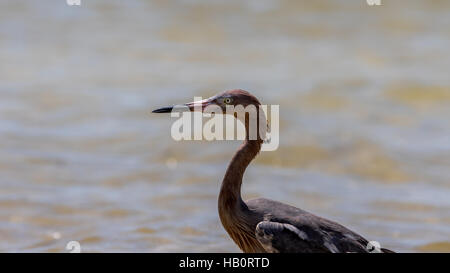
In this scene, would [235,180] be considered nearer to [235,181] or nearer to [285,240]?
[235,181]

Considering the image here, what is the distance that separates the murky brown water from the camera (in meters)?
11.6

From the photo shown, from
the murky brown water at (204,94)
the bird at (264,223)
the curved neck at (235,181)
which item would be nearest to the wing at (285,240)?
the bird at (264,223)

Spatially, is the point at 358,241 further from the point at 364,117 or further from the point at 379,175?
the point at 364,117

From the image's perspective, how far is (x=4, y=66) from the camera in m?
18.0

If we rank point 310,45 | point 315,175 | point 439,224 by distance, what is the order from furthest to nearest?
point 310,45 → point 315,175 → point 439,224

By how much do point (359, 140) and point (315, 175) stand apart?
173cm

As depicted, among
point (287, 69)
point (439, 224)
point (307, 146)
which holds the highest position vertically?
point (287, 69)

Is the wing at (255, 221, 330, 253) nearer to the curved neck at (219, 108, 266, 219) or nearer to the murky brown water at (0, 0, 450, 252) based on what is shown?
the curved neck at (219, 108, 266, 219)

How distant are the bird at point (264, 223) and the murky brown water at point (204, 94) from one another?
225cm

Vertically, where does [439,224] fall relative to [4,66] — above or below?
below

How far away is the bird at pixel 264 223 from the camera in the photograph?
25.7 feet

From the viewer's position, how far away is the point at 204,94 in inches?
650

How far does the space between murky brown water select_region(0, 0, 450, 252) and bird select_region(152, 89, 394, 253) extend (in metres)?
2.25
